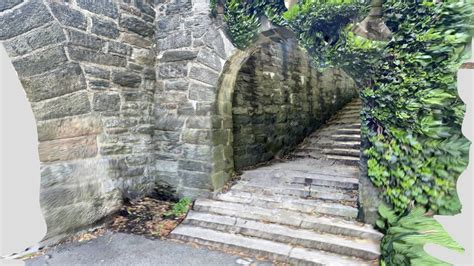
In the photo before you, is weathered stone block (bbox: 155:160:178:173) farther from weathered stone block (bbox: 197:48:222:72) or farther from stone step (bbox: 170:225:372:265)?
weathered stone block (bbox: 197:48:222:72)

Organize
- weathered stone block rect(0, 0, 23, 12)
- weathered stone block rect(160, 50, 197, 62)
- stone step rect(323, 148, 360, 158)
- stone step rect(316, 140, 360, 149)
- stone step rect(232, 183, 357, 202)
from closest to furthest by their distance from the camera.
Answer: weathered stone block rect(0, 0, 23, 12) < stone step rect(232, 183, 357, 202) < weathered stone block rect(160, 50, 197, 62) < stone step rect(323, 148, 360, 158) < stone step rect(316, 140, 360, 149)

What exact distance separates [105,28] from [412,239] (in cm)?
388

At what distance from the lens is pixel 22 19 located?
2840 mm

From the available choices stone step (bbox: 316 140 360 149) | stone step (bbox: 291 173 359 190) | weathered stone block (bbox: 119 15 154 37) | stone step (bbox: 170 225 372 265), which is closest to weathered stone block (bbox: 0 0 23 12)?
weathered stone block (bbox: 119 15 154 37)

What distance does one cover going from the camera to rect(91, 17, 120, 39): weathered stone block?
337cm

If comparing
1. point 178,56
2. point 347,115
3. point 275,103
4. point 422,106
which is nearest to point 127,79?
point 178,56

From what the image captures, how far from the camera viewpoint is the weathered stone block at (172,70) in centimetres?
385

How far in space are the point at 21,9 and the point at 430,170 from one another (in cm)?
421

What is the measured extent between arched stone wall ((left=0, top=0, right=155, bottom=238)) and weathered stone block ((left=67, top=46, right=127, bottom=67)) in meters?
0.01

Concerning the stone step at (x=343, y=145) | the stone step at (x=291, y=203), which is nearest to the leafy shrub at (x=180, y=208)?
the stone step at (x=291, y=203)

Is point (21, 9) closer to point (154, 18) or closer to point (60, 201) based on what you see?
point (154, 18)

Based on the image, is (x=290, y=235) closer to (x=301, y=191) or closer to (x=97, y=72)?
(x=301, y=191)

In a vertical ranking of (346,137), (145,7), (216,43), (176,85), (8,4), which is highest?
(145,7)

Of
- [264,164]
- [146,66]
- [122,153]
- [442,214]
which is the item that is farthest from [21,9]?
[442,214]
